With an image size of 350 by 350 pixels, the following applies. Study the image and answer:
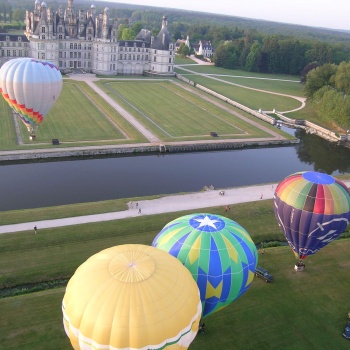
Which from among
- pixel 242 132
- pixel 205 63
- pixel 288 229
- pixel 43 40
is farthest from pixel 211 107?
pixel 205 63

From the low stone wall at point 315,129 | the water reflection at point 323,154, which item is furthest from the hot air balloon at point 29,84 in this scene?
the low stone wall at point 315,129

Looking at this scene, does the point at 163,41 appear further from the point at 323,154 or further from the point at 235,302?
the point at 235,302

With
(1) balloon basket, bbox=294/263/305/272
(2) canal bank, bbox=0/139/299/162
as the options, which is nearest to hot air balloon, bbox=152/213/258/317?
(1) balloon basket, bbox=294/263/305/272

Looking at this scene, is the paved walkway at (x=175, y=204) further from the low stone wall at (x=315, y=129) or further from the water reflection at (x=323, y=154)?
the low stone wall at (x=315, y=129)

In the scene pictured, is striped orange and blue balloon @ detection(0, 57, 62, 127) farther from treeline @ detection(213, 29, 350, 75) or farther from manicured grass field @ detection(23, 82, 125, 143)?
treeline @ detection(213, 29, 350, 75)

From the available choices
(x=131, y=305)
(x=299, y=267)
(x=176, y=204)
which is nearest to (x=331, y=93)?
(x=176, y=204)

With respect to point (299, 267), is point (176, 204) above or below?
above

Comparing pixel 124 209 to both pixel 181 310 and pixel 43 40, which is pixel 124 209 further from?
pixel 43 40
